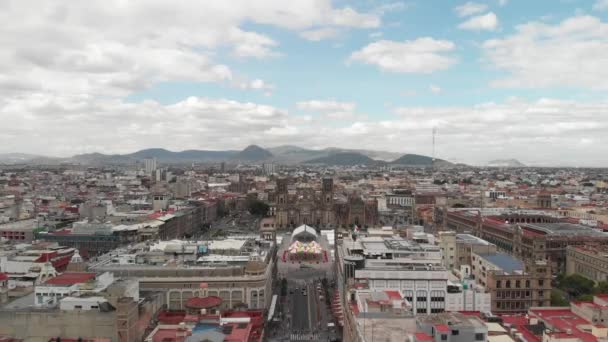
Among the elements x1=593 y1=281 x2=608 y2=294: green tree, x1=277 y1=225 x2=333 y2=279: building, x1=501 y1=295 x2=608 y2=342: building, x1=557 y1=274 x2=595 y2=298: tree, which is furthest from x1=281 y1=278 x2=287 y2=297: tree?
x1=593 y1=281 x2=608 y2=294: green tree

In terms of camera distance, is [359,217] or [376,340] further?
[359,217]

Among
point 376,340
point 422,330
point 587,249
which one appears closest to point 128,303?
point 376,340

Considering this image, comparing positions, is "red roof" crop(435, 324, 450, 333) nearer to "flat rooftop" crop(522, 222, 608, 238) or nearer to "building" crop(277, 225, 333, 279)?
"building" crop(277, 225, 333, 279)

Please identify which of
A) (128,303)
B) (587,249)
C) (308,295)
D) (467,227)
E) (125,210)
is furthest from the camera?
(125,210)

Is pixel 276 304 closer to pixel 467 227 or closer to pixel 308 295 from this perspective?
pixel 308 295

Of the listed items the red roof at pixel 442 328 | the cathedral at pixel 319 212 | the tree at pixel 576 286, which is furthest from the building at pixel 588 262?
the cathedral at pixel 319 212

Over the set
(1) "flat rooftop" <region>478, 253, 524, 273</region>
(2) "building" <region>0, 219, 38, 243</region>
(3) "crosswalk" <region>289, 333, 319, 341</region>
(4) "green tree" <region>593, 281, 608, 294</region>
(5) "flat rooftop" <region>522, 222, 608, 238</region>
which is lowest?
(3) "crosswalk" <region>289, 333, 319, 341</region>
